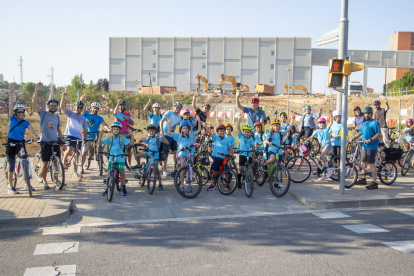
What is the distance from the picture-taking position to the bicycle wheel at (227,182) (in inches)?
324

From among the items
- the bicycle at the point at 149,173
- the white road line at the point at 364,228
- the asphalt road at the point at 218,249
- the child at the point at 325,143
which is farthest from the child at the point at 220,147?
the white road line at the point at 364,228

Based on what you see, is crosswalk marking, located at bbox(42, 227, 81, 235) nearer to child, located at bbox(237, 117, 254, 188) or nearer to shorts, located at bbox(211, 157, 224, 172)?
shorts, located at bbox(211, 157, 224, 172)

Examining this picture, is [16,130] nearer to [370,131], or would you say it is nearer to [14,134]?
[14,134]

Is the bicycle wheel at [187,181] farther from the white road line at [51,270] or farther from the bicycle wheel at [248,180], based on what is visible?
the white road line at [51,270]

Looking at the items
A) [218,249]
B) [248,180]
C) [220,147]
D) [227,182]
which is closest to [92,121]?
[220,147]

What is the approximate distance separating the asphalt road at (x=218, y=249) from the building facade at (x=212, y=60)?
67.2m

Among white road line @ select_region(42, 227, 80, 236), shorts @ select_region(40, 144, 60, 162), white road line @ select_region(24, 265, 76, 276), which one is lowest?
white road line @ select_region(24, 265, 76, 276)

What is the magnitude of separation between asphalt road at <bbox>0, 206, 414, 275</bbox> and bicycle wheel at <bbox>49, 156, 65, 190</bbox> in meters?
2.27

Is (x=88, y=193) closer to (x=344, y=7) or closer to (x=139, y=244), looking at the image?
(x=139, y=244)

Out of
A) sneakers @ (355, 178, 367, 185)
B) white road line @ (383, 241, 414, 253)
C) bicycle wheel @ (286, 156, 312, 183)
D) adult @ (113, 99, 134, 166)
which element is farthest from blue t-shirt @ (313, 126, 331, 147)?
adult @ (113, 99, 134, 166)

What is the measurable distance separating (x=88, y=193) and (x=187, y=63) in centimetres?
6842

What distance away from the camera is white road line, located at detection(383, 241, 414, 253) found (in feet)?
17.2

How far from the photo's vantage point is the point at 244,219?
22.4 feet

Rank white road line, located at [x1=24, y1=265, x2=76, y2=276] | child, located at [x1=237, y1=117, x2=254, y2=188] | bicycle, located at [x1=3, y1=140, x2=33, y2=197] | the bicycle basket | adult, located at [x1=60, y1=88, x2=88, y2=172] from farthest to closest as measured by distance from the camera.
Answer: the bicycle basket, adult, located at [x1=60, y1=88, x2=88, y2=172], child, located at [x1=237, y1=117, x2=254, y2=188], bicycle, located at [x1=3, y1=140, x2=33, y2=197], white road line, located at [x1=24, y1=265, x2=76, y2=276]
